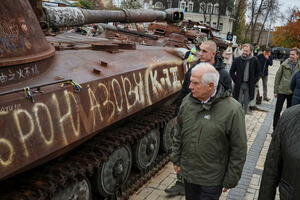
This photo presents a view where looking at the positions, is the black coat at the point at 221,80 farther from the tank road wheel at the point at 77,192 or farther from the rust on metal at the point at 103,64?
the tank road wheel at the point at 77,192

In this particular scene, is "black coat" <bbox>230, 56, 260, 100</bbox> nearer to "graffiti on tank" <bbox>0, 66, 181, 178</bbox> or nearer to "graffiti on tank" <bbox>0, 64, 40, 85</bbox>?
"graffiti on tank" <bbox>0, 66, 181, 178</bbox>

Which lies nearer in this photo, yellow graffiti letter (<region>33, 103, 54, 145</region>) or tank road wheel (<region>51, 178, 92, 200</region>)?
yellow graffiti letter (<region>33, 103, 54, 145</region>)

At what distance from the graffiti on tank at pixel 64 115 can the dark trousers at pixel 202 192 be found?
3.93ft

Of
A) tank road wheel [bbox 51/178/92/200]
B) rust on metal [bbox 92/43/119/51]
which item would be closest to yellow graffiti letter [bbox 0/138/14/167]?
tank road wheel [bbox 51/178/92/200]

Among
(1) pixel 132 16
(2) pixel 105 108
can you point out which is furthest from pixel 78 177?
(1) pixel 132 16

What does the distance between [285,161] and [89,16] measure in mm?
3875

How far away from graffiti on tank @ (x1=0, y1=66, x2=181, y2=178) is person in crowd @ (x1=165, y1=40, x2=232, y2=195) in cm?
57

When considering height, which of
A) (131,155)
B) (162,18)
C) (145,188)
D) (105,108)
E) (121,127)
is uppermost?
(162,18)

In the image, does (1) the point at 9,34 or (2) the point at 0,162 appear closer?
(2) the point at 0,162

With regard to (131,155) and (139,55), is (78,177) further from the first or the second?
(139,55)

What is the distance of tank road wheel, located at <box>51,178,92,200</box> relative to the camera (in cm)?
384

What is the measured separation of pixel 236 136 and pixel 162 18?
4.93 m

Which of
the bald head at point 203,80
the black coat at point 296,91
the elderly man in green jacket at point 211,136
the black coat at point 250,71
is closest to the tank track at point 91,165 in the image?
the elderly man in green jacket at point 211,136

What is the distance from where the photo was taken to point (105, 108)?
3.97 meters
